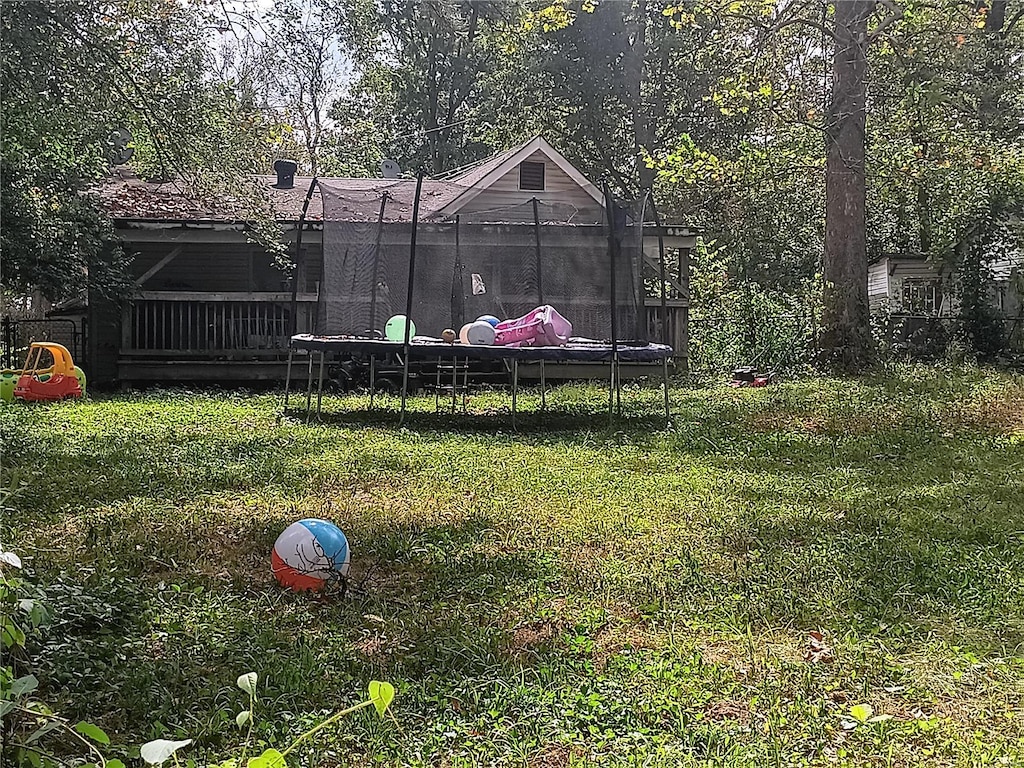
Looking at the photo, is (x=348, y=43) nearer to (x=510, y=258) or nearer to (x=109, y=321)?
(x=109, y=321)

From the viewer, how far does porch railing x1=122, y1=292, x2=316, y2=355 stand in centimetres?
1478

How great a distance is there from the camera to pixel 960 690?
3.11m

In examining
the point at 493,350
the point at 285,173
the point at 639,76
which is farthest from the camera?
the point at 639,76

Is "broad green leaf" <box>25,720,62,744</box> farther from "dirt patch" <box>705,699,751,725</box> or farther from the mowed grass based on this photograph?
"dirt patch" <box>705,699,751,725</box>

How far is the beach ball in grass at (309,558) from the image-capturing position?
13.3 feet

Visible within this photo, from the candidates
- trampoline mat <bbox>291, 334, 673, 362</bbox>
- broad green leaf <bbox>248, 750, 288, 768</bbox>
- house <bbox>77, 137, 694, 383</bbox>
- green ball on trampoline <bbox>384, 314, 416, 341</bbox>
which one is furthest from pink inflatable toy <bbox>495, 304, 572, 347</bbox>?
broad green leaf <bbox>248, 750, 288, 768</bbox>

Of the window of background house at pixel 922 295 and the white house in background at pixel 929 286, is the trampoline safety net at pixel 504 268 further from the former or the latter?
the window of background house at pixel 922 295

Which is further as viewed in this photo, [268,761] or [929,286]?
[929,286]

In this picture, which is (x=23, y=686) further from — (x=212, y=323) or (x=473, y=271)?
(x=212, y=323)

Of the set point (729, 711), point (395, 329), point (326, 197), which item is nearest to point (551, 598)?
point (729, 711)

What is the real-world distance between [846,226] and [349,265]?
8384 millimetres

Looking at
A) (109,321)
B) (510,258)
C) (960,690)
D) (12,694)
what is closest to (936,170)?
(510,258)

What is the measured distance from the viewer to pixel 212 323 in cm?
1516

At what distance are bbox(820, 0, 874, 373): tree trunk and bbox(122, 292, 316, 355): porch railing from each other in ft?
24.8
